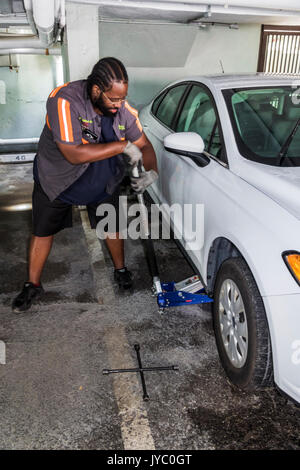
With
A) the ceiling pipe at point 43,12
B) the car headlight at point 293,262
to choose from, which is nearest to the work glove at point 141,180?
the car headlight at point 293,262

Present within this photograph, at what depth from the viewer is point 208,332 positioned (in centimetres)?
278

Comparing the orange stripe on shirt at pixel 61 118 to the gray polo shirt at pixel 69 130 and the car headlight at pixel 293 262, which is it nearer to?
the gray polo shirt at pixel 69 130

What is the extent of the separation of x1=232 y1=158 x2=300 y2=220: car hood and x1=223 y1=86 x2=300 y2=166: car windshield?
0.35 ft

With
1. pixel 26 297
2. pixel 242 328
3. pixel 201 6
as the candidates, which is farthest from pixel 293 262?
pixel 201 6

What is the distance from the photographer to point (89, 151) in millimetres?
2465

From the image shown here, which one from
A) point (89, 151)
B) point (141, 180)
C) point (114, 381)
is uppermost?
point (89, 151)

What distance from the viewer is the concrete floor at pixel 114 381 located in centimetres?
199

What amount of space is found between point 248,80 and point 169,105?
3.43 ft

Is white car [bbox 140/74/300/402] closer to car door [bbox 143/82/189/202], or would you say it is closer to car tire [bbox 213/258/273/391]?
car tire [bbox 213/258/273/391]

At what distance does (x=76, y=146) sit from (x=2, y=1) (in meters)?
3.23

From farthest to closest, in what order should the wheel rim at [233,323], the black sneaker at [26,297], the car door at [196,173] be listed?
the black sneaker at [26,297] → the car door at [196,173] → the wheel rim at [233,323]

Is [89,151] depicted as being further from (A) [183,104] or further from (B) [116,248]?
(A) [183,104]
